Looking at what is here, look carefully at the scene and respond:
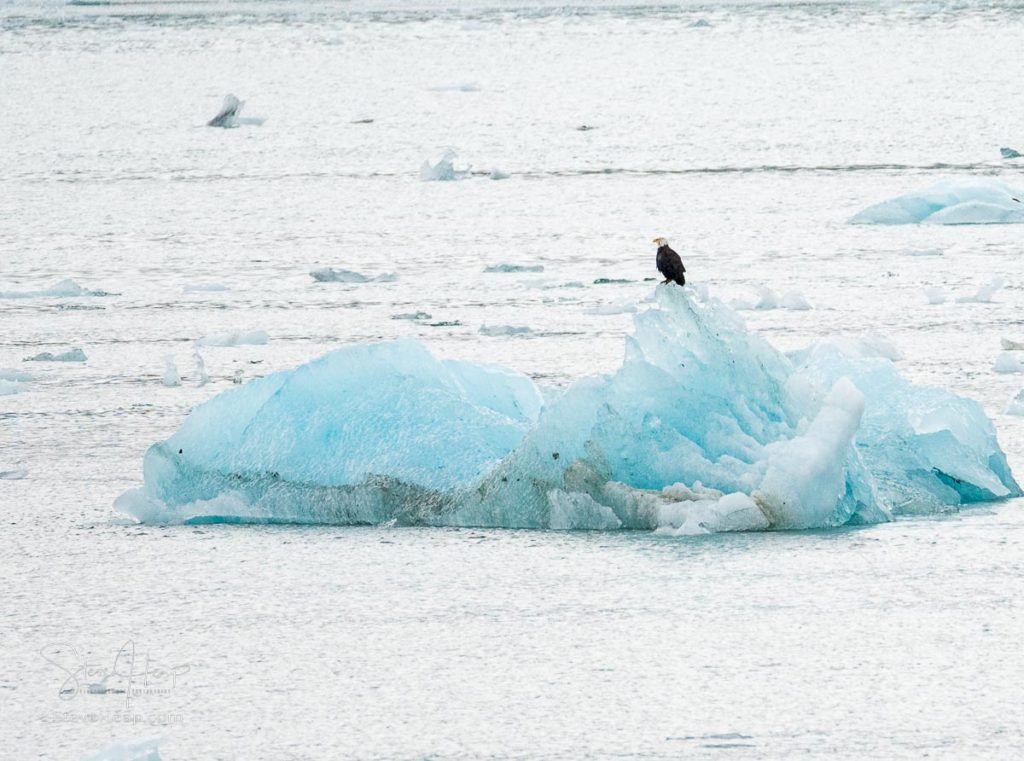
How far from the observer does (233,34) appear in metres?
16.7

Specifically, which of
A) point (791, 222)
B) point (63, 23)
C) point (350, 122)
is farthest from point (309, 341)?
point (63, 23)

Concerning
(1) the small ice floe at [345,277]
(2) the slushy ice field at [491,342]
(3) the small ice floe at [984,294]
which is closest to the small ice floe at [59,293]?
(2) the slushy ice field at [491,342]

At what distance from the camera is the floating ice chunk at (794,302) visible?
5906mm

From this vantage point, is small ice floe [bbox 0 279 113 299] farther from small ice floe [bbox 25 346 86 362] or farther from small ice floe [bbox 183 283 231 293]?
small ice floe [bbox 25 346 86 362]

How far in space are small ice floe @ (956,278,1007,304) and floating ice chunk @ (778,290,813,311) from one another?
0.51 metres

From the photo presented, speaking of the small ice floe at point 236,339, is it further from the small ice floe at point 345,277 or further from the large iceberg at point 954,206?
the large iceberg at point 954,206

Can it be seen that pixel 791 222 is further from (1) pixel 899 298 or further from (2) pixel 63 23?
(2) pixel 63 23

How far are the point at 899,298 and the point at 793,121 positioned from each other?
4.69m

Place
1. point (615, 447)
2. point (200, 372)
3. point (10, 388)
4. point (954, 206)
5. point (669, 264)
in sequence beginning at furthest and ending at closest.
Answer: point (954, 206) → point (200, 372) → point (10, 388) → point (669, 264) → point (615, 447)

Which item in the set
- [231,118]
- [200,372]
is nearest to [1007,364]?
[200,372]

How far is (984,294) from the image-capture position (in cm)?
591

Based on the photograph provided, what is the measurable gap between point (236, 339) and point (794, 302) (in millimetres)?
1808

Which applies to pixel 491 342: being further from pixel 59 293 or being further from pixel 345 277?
pixel 59 293

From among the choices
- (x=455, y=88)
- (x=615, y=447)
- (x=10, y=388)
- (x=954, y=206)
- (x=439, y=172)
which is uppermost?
(x=615, y=447)
